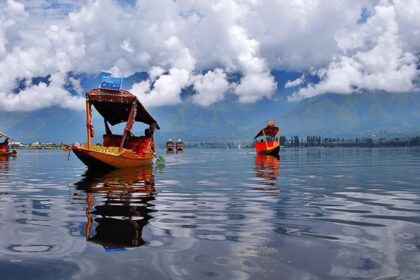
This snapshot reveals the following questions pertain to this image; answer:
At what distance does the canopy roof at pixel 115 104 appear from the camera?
3375cm

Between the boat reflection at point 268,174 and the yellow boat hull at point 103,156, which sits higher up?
the yellow boat hull at point 103,156

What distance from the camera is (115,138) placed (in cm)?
4238

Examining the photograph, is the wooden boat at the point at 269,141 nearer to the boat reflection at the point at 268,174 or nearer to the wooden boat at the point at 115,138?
the boat reflection at the point at 268,174

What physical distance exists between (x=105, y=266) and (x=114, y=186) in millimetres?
14323

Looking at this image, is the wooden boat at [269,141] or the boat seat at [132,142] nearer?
the boat seat at [132,142]

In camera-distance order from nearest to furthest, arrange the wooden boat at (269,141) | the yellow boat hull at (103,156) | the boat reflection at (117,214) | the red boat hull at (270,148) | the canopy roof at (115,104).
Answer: the boat reflection at (117,214), the yellow boat hull at (103,156), the canopy roof at (115,104), the red boat hull at (270,148), the wooden boat at (269,141)

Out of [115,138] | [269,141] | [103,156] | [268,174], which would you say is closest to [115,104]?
[115,138]

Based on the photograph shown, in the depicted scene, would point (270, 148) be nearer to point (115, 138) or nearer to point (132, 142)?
point (132, 142)

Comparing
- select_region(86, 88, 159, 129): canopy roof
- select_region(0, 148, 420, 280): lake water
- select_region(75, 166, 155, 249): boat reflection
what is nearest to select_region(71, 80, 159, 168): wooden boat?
select_region(86, 88, 159, 129): canopy roof

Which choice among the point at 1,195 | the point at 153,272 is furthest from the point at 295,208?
the point at 1,195

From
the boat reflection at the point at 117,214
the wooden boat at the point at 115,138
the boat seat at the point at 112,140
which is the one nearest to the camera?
the boat reflection at the point at 117,214

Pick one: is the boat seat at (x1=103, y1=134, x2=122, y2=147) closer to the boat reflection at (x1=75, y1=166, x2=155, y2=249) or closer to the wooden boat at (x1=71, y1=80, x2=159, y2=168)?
the wooden boat at (x1=71, y1=80, x2=159, y2=168)

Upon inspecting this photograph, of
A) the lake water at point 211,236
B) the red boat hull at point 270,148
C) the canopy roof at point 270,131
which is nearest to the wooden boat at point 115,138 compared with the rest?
the lake water at point 211,236

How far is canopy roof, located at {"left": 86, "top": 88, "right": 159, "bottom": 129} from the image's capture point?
33750 millimetres
